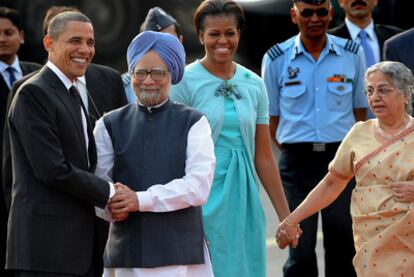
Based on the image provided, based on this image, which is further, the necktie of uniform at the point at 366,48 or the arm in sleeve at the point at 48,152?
the necktie of uniform at the point at 366,48

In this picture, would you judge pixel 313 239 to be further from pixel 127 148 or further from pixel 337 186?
pixel 127 148

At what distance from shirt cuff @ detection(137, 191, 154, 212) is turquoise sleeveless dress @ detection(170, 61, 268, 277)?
1038mm

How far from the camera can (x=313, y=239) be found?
866 cm

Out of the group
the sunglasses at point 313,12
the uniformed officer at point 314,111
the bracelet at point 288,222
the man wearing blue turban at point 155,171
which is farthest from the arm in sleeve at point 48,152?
the sunglasses at point 313,12

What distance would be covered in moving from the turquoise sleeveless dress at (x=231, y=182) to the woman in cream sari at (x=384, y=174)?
2.26ft

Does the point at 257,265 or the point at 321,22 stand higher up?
the point at 321,22

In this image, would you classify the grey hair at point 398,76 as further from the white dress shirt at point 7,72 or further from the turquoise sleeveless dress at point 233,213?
the white dress shirt at point 7,72

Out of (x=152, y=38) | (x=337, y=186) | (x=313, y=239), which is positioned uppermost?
(x=152, y=38)

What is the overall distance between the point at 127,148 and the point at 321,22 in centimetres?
296

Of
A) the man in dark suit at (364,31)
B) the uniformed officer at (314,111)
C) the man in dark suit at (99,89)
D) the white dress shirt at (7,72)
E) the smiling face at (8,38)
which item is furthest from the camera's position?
the man in dark suit at (364,31)

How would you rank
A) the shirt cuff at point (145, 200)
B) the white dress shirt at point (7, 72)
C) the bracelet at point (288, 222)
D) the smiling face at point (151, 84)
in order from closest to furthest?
the shirt cuff at point (145, 200), the smiling face at point (151, 84), the bracelet at point (288, 222), the white dress shirt at point (7, 72)

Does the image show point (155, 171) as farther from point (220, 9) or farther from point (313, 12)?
point (313, 12)

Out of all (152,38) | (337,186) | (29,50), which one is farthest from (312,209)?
(29,50)

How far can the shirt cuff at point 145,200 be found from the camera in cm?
612
